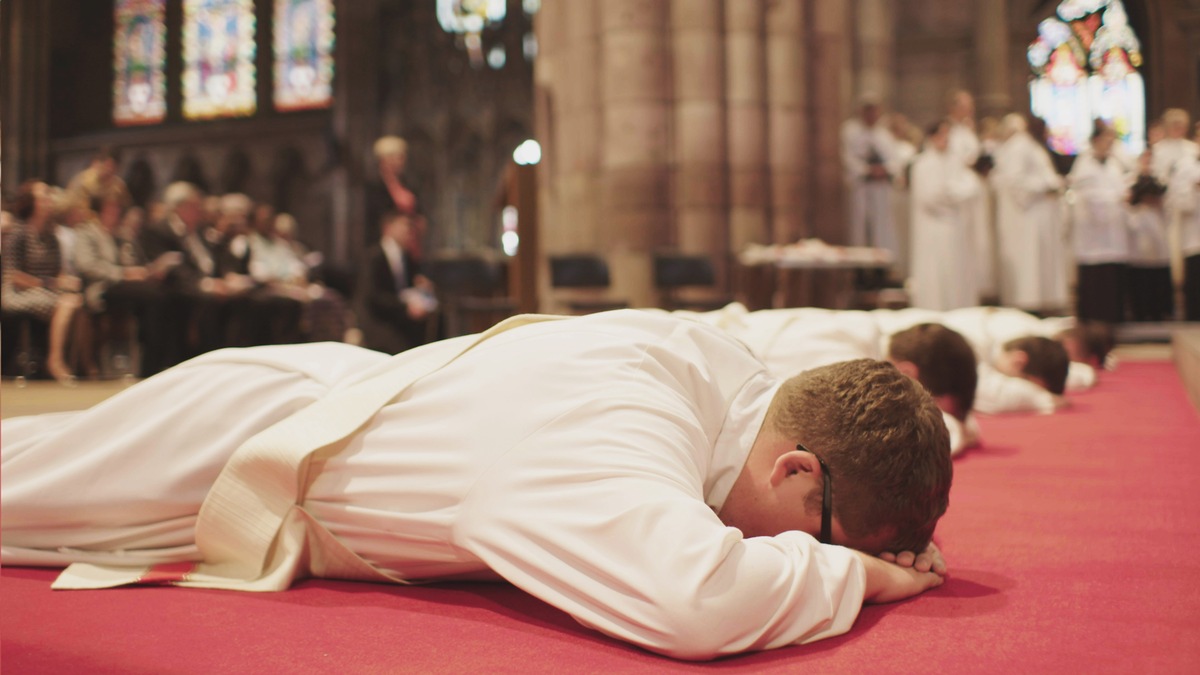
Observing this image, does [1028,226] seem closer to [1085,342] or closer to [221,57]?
[1085,342]

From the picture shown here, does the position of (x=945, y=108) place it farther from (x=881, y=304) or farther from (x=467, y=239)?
(x=467, y=239)

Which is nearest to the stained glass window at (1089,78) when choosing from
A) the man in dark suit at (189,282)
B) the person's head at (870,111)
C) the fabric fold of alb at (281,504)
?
the person's head at (870,111)

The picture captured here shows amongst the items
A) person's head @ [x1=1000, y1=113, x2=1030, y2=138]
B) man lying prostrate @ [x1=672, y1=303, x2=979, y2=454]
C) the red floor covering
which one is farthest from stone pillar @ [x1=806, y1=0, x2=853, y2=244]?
the red floor covering

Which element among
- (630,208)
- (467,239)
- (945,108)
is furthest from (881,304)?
(467,239)

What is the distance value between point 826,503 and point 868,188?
12.2m

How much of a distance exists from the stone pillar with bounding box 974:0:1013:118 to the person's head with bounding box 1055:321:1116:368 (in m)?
8.94

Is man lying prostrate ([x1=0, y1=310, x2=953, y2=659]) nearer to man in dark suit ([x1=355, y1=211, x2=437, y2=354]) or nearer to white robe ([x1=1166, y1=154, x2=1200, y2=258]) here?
man in dark suit ([x1=355, y1=211, x2=437, y2=354])

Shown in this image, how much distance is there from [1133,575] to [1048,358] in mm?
3931

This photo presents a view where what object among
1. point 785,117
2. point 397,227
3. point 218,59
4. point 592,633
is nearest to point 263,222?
point 397,227

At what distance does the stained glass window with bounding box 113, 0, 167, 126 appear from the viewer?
28.6 metres

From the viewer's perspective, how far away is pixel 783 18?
11.3 m

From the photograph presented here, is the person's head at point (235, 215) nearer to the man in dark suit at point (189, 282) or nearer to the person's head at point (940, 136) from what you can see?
the man in dark suit at point (189, 282)

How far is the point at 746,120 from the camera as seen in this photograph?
11250mm

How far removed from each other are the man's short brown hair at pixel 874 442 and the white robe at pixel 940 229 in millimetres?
10895
